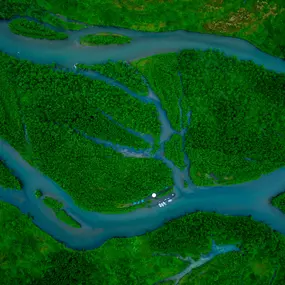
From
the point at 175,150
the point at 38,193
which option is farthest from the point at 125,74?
the point at 38,193

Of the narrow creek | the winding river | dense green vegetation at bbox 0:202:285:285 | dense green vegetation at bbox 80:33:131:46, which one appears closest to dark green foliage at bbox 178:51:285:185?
the winding river

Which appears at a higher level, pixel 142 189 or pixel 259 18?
pixel 259 18

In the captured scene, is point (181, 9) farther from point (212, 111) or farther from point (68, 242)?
Answer: point (68, 242)

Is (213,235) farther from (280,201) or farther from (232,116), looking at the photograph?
(232,116)

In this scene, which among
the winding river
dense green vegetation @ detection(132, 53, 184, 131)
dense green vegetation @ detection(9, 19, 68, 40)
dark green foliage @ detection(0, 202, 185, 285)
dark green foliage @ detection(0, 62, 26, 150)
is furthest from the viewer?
dense green vegetation @ detection(9, 19, 68, 40)

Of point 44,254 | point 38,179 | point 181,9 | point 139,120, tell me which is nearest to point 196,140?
point 139,120

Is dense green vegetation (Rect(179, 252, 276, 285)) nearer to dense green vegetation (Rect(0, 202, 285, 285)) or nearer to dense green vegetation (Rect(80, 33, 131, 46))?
dense green vegetation (Rect(0, 202, 285, 285))
